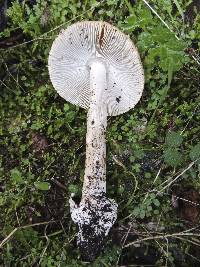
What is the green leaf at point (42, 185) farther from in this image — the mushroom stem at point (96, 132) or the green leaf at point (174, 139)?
the green leaf at point (174, 139)

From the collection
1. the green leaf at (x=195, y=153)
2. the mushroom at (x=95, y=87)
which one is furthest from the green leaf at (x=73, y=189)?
the green leaf at (x=195, y=153)

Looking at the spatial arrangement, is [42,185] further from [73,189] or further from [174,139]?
[174,139]

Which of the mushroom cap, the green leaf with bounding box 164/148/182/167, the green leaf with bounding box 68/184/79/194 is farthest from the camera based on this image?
the green leaf with bounding box 68/184/79/194

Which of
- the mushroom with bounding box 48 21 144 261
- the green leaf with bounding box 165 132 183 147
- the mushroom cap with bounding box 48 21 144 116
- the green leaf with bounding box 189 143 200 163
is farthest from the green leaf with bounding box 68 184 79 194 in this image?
the green leaf with bounding box 189 143 200 163

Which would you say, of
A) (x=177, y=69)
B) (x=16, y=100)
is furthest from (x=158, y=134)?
(x=16, y=100)

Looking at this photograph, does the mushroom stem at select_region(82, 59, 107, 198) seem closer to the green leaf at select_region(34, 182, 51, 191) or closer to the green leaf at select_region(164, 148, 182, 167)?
the green leaf at select_region(34, 182, 51, 191)

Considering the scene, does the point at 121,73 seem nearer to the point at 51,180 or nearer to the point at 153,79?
the point at 153,79
